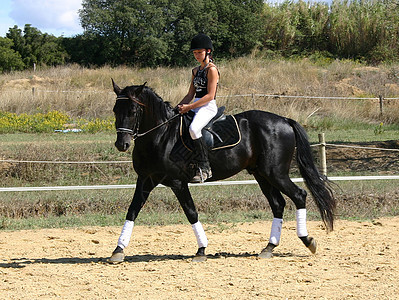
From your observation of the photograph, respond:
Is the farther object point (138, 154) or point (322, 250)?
point (322, 250)

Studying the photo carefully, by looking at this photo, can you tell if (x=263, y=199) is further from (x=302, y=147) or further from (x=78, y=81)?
(x=78, y=81)

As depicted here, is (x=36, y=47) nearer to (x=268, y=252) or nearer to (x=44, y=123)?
(x=44, y=123)

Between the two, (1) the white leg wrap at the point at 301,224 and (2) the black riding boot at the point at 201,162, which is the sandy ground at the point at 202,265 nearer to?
(1) the white leg wrap at the point at 301,224

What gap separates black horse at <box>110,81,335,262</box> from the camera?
6.27 m

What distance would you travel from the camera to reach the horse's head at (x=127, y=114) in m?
6.00

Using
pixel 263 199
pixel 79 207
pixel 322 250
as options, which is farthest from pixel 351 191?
pixel 79 207

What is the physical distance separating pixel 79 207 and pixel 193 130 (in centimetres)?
520

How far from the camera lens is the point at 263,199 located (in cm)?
1074

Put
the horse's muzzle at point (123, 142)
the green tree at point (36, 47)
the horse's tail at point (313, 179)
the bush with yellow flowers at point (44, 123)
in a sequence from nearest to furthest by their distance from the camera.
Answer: the horse's muzzle at point (123, 142), the horse's tail at point (313, 179), the bush with yellow flowers at point (44, 123), the green tree at point (36, 47)

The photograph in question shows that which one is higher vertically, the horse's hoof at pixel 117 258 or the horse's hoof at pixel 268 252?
the horse's hoof at pixel 117 258

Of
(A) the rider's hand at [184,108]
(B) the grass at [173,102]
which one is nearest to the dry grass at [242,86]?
(B) the grass at [173,102]

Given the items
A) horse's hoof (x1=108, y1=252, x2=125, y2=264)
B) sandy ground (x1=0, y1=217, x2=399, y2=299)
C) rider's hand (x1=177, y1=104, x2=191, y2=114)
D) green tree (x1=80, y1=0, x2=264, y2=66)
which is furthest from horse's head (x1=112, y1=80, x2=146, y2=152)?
green tree (x1=80, y1=0, x2=264, y2=66)

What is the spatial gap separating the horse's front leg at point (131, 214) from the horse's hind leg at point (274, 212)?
1549 millimetres

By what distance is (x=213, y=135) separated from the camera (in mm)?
6586
